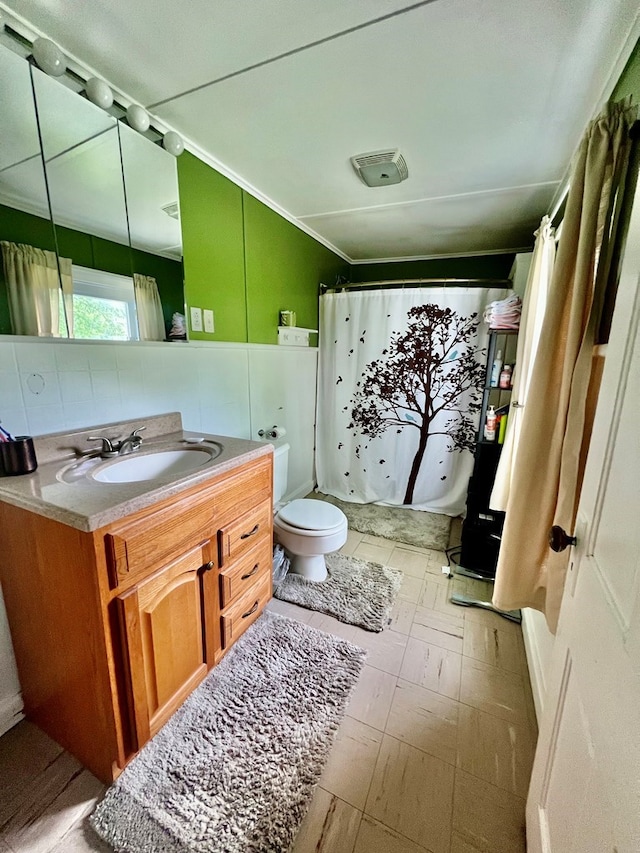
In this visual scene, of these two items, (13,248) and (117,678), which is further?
(13,248)

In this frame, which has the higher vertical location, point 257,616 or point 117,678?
point 117,678

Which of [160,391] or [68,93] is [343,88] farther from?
[160,391]

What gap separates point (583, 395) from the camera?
3.10 ft

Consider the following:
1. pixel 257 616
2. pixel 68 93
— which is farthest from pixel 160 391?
pixel 257 616

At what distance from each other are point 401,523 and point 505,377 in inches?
51.1

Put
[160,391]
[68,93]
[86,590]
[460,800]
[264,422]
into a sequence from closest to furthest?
[86,590] < [460,800] < [68,93] < [160,391] < [264,422]

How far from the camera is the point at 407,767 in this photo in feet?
3.54

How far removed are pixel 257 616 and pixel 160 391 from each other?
1161 mm

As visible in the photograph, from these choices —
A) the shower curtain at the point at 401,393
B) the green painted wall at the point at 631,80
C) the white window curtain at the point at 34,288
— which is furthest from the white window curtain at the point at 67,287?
the shower curtain at the point at 401,393

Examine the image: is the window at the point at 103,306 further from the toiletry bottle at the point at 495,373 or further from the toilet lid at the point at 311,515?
the toiletry bottle at the point at 495,373

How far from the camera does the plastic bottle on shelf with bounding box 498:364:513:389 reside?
203cm

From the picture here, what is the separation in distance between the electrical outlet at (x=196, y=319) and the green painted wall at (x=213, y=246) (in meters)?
0.02

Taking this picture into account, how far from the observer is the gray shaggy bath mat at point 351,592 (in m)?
1.69

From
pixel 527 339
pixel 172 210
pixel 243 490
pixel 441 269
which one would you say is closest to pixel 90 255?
pixel 172 210
